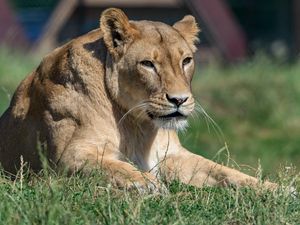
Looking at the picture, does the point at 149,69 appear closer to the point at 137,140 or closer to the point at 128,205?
the point at 137,140

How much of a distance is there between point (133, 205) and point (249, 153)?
6.74 m

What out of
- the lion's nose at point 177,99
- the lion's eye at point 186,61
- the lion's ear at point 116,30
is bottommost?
the lion's nose at point 177,99

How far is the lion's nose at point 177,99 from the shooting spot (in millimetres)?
5824

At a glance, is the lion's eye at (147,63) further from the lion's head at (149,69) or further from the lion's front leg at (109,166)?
the lion's front leg at (109,166)

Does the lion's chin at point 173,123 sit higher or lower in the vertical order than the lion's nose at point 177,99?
lower

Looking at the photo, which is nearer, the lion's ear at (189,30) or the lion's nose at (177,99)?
the lion's nose at (177,99)

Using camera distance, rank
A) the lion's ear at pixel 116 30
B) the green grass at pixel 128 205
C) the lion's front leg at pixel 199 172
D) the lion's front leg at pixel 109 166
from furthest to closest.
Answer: the lion's ear at pixel 116 30 < the lion's front leg at pixel 199 172 < the lion's front leg at pixel 109 166 < the green grass at pixel 128 205

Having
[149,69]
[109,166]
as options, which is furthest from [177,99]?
[109,166]

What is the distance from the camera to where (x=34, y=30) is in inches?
638

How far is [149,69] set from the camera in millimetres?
5980

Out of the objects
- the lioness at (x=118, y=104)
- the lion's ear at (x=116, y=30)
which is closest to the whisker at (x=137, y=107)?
the lioness at (x=118, y=104)

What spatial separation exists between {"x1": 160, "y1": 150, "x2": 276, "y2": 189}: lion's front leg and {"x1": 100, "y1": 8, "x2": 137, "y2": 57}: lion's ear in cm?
63

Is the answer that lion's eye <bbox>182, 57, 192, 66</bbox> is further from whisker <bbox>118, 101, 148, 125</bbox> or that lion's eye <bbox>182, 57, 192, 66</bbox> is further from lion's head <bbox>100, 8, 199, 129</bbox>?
whisker <bbox>118, 101, 148, 125</bbox>

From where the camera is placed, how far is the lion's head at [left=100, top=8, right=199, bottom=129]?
5.86 m
